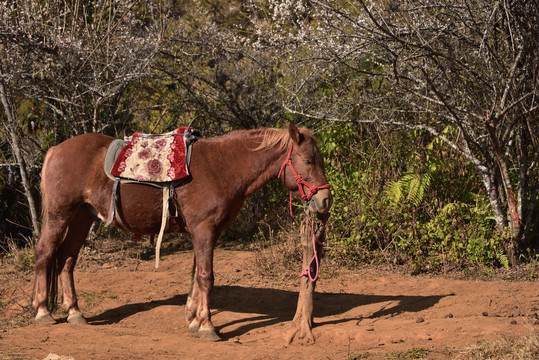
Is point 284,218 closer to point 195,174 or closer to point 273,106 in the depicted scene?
point 273,106

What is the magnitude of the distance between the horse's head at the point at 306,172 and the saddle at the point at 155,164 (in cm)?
103

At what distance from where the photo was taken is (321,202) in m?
5.50

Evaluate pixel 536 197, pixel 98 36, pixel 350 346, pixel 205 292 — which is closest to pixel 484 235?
pixel 536 197

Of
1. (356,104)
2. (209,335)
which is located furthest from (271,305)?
(356,104)

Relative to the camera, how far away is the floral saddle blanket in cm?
583

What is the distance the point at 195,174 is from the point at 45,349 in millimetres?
2083

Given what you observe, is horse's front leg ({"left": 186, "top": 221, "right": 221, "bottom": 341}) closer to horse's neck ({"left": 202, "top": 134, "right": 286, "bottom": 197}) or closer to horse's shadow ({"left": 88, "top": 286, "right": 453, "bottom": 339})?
horse's shadow ({"left": 88, "top": 286, "right": 453, "bottom": 339})

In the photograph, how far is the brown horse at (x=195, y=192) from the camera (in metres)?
5.71

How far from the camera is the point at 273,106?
10.0 metres

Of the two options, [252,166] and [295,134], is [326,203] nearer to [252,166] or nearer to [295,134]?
[295,134]

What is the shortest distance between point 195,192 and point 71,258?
5.74ft

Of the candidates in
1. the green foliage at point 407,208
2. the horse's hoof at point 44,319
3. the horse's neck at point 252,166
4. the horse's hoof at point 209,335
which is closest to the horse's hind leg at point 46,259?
Result: the horse's hoof at point 44,319

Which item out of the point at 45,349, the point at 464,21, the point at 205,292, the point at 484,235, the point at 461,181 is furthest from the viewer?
the point at 461,181

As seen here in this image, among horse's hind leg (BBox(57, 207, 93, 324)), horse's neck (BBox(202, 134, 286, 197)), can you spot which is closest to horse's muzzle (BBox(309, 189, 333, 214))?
horse's neck (BBox(202, 134, 286, 197))
